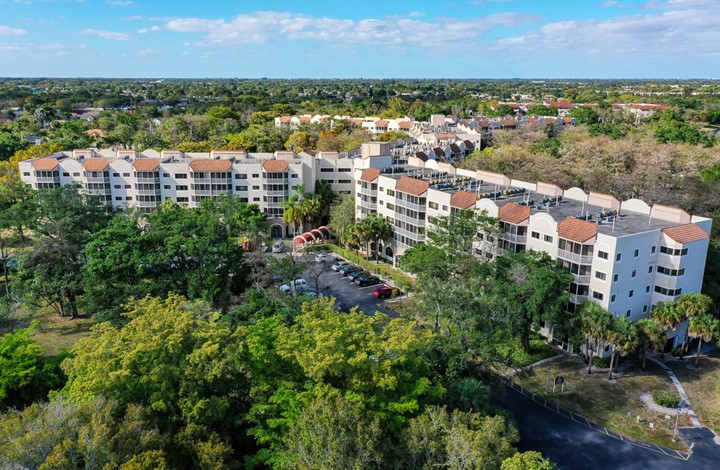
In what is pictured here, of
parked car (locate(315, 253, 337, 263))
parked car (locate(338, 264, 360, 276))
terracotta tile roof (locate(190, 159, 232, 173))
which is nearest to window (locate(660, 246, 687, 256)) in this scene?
parked car (locate(338, 264, 360, 276))

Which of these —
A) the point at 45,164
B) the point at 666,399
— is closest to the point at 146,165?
the point at 45,164

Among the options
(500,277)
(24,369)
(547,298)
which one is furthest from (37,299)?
(547,298)

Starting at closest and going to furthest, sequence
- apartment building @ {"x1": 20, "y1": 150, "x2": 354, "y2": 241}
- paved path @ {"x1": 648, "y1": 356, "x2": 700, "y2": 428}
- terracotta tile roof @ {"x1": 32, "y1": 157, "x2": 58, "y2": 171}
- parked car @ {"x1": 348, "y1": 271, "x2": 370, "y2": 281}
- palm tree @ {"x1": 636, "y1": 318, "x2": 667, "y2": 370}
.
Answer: paved path @ {"x1": 648, "y1": 356, "x2": 700, "y2": 428}
palm tree @ {"x1": 636, "y1": 318, "x2": 667, "y2": 370}
parked car @ {"x1": 348, "y1": 271, "x2": 370, "y2": 281}
terracotta tile roof @ {"x1": 32, "y1": 157, "x2": 58, "y2": 171}
apartment building @ {"x1": 20, "y1": 150, "x2": 354, "y2": 241}

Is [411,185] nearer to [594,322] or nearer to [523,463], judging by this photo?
[594,322]

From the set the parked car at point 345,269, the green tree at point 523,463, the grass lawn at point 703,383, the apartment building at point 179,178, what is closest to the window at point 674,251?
the grass lawn at point 703,383

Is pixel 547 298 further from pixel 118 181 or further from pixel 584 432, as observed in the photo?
pixel 118 181

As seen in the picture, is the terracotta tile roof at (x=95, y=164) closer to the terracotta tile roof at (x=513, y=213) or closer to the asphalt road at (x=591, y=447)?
the terracotta tile roof at (x=513, y=213)

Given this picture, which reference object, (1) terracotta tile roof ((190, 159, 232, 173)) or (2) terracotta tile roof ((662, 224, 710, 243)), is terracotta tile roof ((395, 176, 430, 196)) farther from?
(1) terracotta tile roof ((190, 159, 232, 173))
